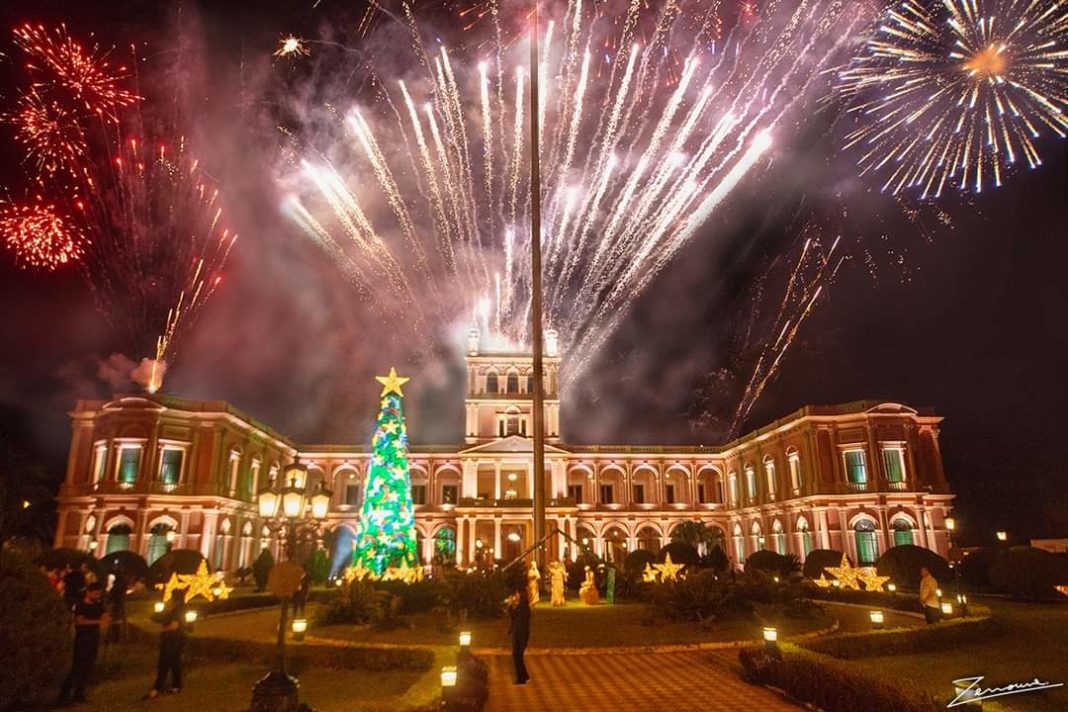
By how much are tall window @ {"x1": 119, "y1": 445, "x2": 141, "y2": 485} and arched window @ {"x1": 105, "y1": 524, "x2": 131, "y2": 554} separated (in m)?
2.51

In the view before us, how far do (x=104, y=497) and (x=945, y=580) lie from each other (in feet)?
132

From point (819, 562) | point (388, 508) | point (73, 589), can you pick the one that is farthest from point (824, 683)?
point (819, 562)

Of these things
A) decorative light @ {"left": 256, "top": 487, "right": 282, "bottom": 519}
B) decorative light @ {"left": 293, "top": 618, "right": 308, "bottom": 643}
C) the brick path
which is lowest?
the brick path

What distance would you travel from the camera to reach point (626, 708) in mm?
8500

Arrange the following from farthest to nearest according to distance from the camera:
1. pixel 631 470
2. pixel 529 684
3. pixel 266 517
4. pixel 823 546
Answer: pixel 631 470
pixel 823 546
pixel 266 517
pixel 529 684

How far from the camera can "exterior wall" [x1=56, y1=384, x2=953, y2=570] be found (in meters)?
36.2

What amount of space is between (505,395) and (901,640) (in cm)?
4054

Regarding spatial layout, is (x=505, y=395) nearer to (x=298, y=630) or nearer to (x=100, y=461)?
(x=100, y=461)

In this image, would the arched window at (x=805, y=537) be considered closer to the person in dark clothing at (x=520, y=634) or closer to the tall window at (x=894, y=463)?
the tall window at (x=894, y=463)

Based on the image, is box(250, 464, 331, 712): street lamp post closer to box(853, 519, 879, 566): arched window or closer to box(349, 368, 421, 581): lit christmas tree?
box(349, 368, 421, 581): lit christmas tree

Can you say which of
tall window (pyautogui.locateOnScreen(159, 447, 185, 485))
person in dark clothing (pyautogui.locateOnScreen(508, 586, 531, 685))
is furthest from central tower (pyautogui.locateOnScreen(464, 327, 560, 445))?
person in dark clothing (pyautogui.locateOnScreen(508, 586, 531, 685))

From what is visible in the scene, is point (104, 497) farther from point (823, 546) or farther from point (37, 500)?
point (823, 546)

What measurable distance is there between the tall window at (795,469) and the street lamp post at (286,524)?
3609cm

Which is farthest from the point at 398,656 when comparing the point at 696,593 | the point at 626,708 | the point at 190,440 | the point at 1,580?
the point at 190,440
